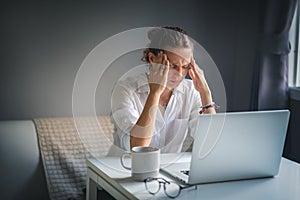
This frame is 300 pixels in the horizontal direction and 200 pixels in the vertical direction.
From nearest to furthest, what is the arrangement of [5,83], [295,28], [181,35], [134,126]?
[134,126]
[181,35]
[5,83]
[295,28]

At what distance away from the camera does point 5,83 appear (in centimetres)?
289

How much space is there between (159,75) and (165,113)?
0.85 ft

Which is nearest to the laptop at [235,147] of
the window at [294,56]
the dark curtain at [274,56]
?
the dark curtain at [274,56]

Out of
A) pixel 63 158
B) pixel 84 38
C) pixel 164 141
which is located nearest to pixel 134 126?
pixel 164 141

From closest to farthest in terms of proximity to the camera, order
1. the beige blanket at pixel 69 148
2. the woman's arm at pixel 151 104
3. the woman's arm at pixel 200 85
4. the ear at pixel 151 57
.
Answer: the woman's arm at pixel 151 104 → the ear at pixel 151 57 → the woman's arm at pixel 200 85 → the beige blanket at pixel 69 148

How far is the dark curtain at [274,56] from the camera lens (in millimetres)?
3193

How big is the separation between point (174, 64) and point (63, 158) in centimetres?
87

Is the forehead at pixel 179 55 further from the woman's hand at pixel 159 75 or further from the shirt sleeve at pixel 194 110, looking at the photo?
the shirt sleeve at pixel 194 110

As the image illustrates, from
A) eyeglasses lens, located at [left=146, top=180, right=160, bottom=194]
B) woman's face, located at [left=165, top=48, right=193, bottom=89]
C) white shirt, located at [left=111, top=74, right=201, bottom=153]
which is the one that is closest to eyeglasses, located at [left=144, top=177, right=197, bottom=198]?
eyeglasses lens, located at [left=146, top=180, right=160, bottom=194]

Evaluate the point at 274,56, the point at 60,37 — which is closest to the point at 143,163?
the point at 60,37

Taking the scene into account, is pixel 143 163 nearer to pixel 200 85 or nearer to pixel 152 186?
pixel 152 186

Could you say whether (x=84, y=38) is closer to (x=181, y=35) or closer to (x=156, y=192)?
(x=181, y=35)

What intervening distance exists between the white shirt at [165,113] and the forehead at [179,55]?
182 millimetres

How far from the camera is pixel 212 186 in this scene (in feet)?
5.57
